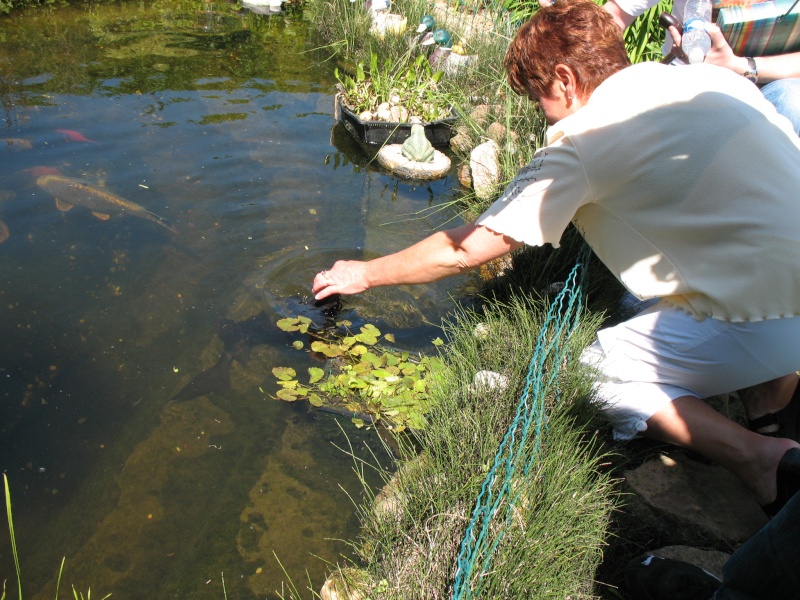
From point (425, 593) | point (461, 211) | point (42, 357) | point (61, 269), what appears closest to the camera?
point (425, 593)

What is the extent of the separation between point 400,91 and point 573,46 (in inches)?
162

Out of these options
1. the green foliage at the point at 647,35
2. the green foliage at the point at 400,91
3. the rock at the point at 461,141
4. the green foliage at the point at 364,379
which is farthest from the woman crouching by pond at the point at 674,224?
the green foliage at the point at 647,35

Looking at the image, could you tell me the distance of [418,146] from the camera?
5.47 m

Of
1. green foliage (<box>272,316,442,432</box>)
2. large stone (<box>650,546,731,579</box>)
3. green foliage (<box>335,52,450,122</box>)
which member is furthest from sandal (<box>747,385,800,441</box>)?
green foliage (<box>335,52,450,122</box>)

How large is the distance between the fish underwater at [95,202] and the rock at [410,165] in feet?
6.88

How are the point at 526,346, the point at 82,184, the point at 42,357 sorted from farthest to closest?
the point at 82,184 < the point at 42,357 < the point at 526,346

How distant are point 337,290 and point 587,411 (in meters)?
1.25

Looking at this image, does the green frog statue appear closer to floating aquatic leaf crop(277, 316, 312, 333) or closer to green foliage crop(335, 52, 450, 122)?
green foliage crop(335, 52, 450, 122)

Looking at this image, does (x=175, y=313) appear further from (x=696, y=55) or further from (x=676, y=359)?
(x=696, y=55)

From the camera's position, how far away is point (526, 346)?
2.87m

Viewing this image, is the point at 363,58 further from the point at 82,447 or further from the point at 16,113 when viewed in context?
the point at 82,447

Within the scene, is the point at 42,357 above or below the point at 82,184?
below

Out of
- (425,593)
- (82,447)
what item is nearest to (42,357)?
(82,447)

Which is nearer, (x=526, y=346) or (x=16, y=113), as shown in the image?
(x=526, y=346)
